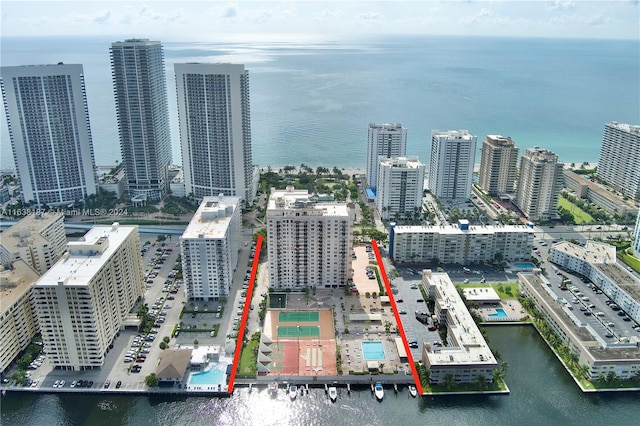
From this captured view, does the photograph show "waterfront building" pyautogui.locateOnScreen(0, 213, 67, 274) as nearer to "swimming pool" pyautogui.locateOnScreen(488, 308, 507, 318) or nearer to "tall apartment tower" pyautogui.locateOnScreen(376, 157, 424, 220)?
"tall apartment tower" pyautogui.locateOnScreen(376, 157, 424, 220)

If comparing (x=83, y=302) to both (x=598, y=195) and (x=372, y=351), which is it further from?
(x=598, y=195)

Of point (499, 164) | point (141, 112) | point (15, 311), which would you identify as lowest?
point (15, 311)

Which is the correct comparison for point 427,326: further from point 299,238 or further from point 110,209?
point 110,209

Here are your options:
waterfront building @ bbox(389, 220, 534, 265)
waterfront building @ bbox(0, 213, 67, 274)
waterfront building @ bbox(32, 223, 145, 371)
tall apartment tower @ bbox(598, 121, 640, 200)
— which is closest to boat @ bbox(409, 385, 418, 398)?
waterfront building @ bbox(389, 220, 534, 265)

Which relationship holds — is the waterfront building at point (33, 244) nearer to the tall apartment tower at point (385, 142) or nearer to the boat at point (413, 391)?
the boat at point (413, 391)

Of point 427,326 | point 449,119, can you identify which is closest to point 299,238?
point 427,326

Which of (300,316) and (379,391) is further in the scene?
(300,316)

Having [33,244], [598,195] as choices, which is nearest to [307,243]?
[33,244]
